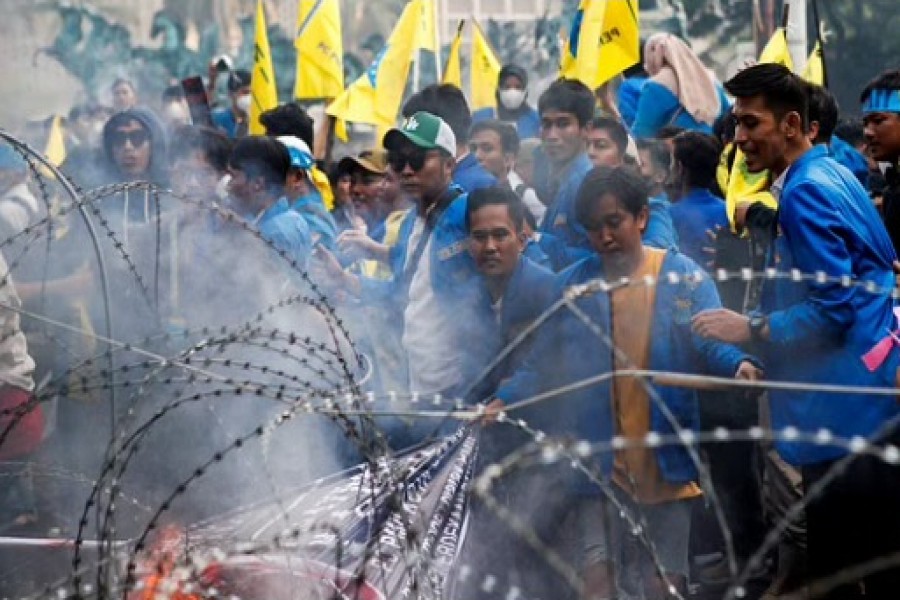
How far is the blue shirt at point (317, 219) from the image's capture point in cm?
809

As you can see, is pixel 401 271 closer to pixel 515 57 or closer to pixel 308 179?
pixel 308 179

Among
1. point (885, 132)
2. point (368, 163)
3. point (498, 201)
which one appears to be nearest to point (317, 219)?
point (368, 163)

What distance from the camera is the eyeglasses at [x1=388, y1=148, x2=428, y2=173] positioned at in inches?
261

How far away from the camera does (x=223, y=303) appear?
24.7 feet

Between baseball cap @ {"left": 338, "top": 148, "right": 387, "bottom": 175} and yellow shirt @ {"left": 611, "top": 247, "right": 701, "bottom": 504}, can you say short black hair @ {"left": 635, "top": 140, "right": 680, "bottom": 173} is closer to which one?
baseball cap @ {"left": 338, "top": 148, "right": 387, "bottom": 175}

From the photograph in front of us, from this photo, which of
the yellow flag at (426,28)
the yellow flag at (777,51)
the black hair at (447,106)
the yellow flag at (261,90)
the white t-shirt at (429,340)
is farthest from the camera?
the yellow flag at (261,90)

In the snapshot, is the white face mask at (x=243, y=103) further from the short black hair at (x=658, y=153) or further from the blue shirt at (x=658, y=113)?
the short black hair at (x=658, y=153)

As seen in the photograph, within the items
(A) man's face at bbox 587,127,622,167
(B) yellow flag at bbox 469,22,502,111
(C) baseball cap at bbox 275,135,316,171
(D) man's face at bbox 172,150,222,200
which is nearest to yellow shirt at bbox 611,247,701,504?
(A) man's face at bbox 587,127,622,167

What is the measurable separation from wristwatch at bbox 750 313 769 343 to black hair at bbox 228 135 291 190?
3151 millimetres

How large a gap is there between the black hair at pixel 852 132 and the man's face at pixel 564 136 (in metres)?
2.31

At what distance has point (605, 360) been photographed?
5.61 meters

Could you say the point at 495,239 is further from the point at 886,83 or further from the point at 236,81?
the point at 236,81

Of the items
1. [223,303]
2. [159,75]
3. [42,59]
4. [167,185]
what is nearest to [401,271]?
[223,303]

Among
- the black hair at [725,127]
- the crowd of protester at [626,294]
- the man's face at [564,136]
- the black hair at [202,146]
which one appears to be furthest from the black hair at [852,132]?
the black hair at [202,146]
